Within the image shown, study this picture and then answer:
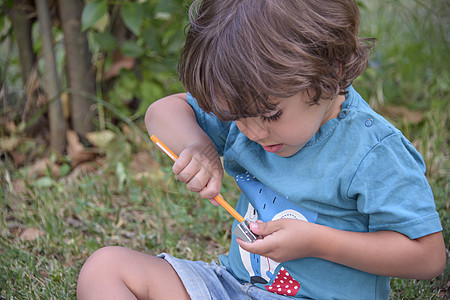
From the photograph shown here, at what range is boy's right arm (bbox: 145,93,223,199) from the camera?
3.32 feet

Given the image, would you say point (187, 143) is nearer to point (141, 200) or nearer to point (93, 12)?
point (141, 200)

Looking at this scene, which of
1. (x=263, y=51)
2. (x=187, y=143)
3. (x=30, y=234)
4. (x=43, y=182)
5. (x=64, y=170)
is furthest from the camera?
(x=64, y=170)

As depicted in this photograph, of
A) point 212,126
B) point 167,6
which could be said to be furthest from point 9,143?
point 212,126

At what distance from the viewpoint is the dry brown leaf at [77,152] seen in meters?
1.99

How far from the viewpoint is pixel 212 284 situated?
3.68 ft

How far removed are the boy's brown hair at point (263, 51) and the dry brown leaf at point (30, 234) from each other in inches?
34.0

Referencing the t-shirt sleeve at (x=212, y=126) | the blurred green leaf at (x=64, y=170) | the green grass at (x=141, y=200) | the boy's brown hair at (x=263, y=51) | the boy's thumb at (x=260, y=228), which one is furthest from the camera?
the blurred green leaf at (x=64, y=170)

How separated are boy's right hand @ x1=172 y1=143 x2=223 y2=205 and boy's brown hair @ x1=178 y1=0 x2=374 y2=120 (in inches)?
6.1

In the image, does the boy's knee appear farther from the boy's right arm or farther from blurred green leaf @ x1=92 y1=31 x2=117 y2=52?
blurred green leaf @ x1=92 y1=31 x2=117 y2=52

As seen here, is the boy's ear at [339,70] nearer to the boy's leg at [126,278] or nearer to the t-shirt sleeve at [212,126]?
the t-shirt sleeve at [212,126]

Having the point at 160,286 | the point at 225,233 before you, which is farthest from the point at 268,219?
the point at 225,233

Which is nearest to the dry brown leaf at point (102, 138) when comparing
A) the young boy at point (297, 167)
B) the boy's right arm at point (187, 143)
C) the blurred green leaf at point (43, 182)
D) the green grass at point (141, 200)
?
the green grass at point (141, 200)

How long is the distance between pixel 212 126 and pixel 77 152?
96 cm

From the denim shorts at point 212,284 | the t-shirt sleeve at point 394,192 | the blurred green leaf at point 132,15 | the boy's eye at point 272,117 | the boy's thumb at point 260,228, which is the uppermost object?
the boy's eye at point 272,117
